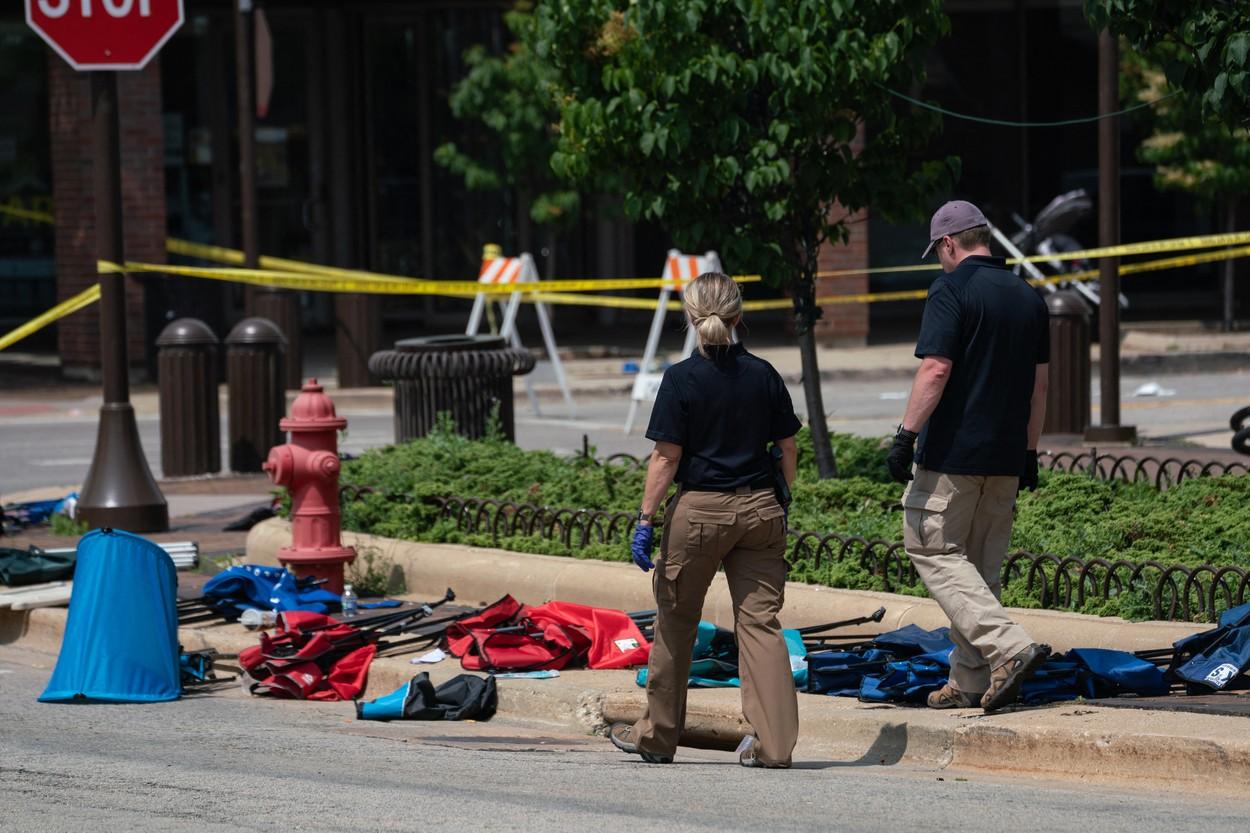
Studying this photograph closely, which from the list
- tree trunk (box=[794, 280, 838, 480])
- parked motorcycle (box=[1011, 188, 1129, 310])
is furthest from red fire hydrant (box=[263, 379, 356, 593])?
parked motorcycle (box=[1011, 188, 1129, 310])

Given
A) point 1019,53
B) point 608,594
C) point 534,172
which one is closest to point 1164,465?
point 608,594

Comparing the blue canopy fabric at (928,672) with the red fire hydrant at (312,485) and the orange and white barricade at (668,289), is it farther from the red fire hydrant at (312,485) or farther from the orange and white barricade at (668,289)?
the orange and white barricade at (668,289)

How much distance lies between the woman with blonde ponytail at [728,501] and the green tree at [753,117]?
4.07 meters

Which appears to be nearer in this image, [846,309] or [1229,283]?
[1229,283]

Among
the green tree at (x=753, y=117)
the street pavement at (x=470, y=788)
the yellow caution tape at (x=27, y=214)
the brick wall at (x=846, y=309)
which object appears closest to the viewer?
the street pavement at (x=470, y=788)

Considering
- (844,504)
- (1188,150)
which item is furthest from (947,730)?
(1188,150)

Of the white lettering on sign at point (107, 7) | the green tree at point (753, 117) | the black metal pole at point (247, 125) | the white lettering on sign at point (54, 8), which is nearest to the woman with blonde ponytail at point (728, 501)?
the green tree at point (753, 117)

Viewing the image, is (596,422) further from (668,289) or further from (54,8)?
(54,8)

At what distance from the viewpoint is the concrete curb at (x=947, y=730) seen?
242 inches

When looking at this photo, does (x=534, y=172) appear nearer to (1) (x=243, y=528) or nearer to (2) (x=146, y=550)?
(1) (x=243, y=528)

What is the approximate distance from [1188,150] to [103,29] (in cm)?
1542

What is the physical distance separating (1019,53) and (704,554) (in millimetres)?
22399

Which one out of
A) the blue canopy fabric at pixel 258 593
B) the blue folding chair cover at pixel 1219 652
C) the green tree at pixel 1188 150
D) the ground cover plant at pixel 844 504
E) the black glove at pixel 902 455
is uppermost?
the green tree at pixel 1188 150

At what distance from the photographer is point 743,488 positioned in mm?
6582
